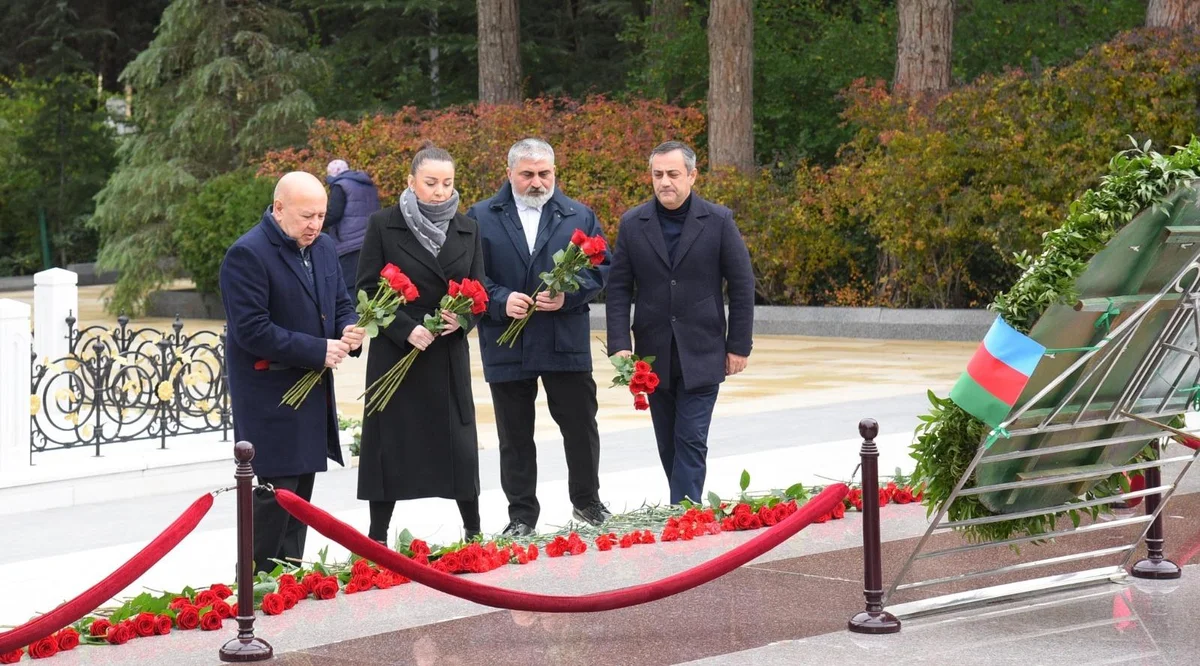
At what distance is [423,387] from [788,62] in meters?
18.1

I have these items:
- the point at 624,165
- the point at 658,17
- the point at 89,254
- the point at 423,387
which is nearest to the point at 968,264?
the point at 624,165

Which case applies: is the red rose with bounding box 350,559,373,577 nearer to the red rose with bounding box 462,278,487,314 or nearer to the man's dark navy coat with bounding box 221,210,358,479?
the man's dark navy coat with bounding box 221,210,358,479

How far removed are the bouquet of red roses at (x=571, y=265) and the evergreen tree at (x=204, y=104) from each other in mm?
18375

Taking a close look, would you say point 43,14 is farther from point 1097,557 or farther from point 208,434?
point 1097,557

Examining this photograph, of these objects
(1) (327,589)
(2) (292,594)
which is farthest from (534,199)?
(2) (292,594)

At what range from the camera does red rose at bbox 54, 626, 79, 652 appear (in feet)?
17.0

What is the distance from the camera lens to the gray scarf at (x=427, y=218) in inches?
280

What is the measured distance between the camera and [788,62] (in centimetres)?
2422

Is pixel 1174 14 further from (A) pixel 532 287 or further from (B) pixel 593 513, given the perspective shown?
(B) pixel 593 513

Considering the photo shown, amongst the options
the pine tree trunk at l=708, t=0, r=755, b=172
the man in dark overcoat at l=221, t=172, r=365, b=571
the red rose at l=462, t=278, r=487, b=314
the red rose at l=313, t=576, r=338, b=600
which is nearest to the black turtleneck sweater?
the red rose at l=462, t=278, r=487, b=314

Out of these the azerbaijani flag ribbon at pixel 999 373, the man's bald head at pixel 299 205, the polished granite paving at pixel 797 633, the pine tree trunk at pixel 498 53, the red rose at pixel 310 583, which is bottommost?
the polished granite paving at pixel 797 633

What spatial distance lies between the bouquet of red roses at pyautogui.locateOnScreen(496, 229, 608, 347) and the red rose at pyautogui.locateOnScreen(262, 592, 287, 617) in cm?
211

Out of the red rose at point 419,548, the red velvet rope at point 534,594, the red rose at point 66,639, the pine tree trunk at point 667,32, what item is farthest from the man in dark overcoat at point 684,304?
the pine tree trunk at point 667,32

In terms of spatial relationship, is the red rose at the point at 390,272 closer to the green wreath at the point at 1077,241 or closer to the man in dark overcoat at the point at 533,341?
the man in dark overcoat at the point at 533,341
